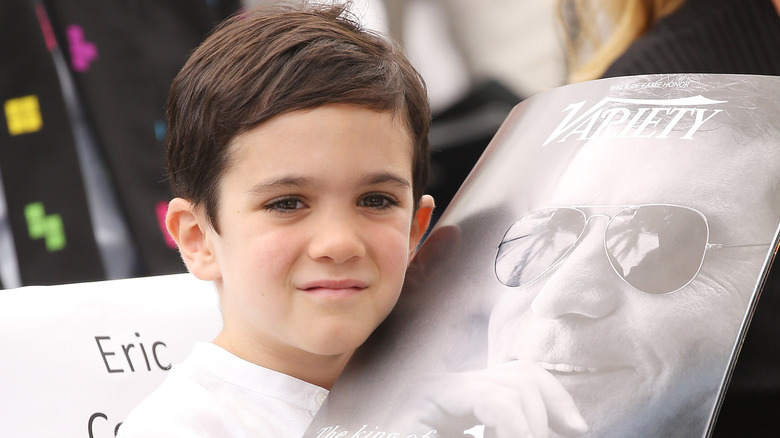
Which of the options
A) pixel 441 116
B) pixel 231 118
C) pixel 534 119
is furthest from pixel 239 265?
pixel 441 116

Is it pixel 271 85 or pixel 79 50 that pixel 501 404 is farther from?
pixel 79 50

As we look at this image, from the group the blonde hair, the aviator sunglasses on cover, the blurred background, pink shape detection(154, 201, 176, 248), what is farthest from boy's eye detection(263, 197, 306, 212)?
pink shape detection(154, 201, 176, 248)

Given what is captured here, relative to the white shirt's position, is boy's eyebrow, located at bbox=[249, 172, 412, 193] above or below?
above

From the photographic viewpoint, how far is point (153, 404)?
55 centimetres

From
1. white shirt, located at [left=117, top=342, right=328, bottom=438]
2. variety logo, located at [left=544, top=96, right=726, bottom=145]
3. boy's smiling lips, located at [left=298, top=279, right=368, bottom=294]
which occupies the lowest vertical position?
white shirt, located at [left=117, top=342, right=328, bottom=438]

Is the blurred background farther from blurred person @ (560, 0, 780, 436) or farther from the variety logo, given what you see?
the variety logo

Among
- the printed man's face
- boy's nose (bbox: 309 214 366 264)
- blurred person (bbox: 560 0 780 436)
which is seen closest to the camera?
the printed man's face

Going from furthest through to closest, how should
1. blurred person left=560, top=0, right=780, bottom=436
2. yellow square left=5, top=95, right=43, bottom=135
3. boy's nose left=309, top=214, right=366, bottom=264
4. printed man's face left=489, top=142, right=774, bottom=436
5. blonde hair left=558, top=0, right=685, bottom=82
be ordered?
yellow square left=5, top=95, right=43, bottom=135
blonde hair left=558, top=0, right=685, bottom=82
blurred person left=560, top=0, right=780, bottom=436
boy's nose left=309, top=214, right=366, bottom=264
printed man's face left=489, top=142, right=774, bottom=436

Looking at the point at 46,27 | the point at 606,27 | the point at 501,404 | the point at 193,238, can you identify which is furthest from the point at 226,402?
the point at 46,27

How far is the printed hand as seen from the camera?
389 millimetres

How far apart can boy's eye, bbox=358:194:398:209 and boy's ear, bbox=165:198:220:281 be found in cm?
12

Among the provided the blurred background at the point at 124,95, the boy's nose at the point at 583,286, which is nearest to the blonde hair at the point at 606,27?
the blurred background at the point at 124,95

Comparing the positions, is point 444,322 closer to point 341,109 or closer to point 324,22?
point 341,109

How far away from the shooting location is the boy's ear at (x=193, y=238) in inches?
22.9
